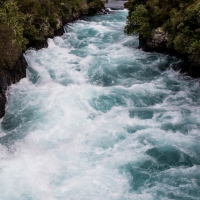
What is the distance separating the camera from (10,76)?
834 inches

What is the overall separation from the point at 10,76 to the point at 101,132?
29.1ft

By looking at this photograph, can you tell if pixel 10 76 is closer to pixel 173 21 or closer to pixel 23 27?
pixel 23 27

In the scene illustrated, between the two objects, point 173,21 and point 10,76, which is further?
point 173,21

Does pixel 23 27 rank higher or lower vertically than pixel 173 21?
lower

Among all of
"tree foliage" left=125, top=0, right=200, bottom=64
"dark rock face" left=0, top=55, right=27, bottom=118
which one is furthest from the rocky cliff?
"tree foliage" left=125, top=0, right=200, bottom=64

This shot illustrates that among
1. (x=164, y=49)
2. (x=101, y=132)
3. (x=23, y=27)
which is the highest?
(x=23, y=27)

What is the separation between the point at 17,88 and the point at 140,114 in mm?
9023

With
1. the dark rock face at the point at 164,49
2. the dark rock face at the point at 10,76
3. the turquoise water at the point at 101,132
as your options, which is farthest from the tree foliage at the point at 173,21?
the dark rock face at the point at 10,76

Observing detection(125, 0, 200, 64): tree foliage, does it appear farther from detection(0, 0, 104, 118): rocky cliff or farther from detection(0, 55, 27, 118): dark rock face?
detection(0, 55, 27, 118): dark rock face

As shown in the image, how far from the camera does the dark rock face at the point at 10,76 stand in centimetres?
1845

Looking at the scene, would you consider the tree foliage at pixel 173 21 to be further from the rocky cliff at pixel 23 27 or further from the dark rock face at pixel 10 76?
the dark rock face at pixel 10 76

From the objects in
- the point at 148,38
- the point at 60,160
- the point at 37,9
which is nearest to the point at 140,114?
the point at 60,160

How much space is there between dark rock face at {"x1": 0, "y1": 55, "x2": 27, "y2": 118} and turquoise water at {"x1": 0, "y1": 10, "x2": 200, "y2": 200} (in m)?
0.46

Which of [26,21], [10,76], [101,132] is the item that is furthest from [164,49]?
[10,76]
